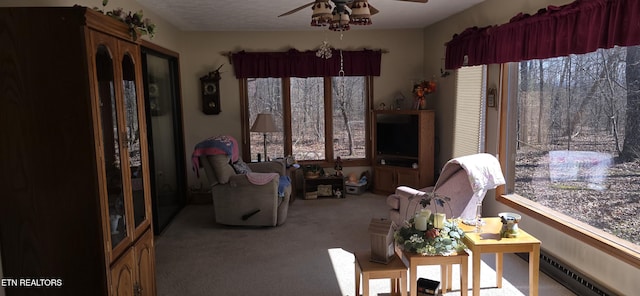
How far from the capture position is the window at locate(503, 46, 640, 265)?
2834 mm

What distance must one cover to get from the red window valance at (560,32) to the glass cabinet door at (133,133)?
9.57 ft

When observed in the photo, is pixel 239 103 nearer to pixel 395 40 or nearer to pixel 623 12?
pixel 395 40

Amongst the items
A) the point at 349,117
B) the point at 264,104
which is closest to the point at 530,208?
the point at 349,117

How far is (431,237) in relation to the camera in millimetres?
2721

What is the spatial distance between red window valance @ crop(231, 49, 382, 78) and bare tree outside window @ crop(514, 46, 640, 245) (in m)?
2.53

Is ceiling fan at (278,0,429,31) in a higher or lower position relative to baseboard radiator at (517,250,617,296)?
higher

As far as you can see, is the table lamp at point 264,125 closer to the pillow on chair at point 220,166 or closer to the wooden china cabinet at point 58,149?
the pillow on chair at point 220,166

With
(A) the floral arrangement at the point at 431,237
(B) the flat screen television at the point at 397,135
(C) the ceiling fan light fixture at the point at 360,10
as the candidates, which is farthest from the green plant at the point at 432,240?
(B) the flat screen television at the point at 397,135

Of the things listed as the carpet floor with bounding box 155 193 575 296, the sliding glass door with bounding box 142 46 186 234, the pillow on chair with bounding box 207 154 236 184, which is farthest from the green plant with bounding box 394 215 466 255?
the sliding glass door with bounding box 142 46 186 234

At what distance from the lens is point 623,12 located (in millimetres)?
2580

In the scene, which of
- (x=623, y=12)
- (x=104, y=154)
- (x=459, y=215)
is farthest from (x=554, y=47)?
(x=104, y=154)

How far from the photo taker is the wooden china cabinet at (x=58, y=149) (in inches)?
78.9

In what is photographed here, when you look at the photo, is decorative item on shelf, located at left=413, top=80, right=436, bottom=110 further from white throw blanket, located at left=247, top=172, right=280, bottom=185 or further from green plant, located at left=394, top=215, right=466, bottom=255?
green plant, located at left=394, top=215, right=466, bottom=255

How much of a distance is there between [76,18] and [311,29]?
4.30m
